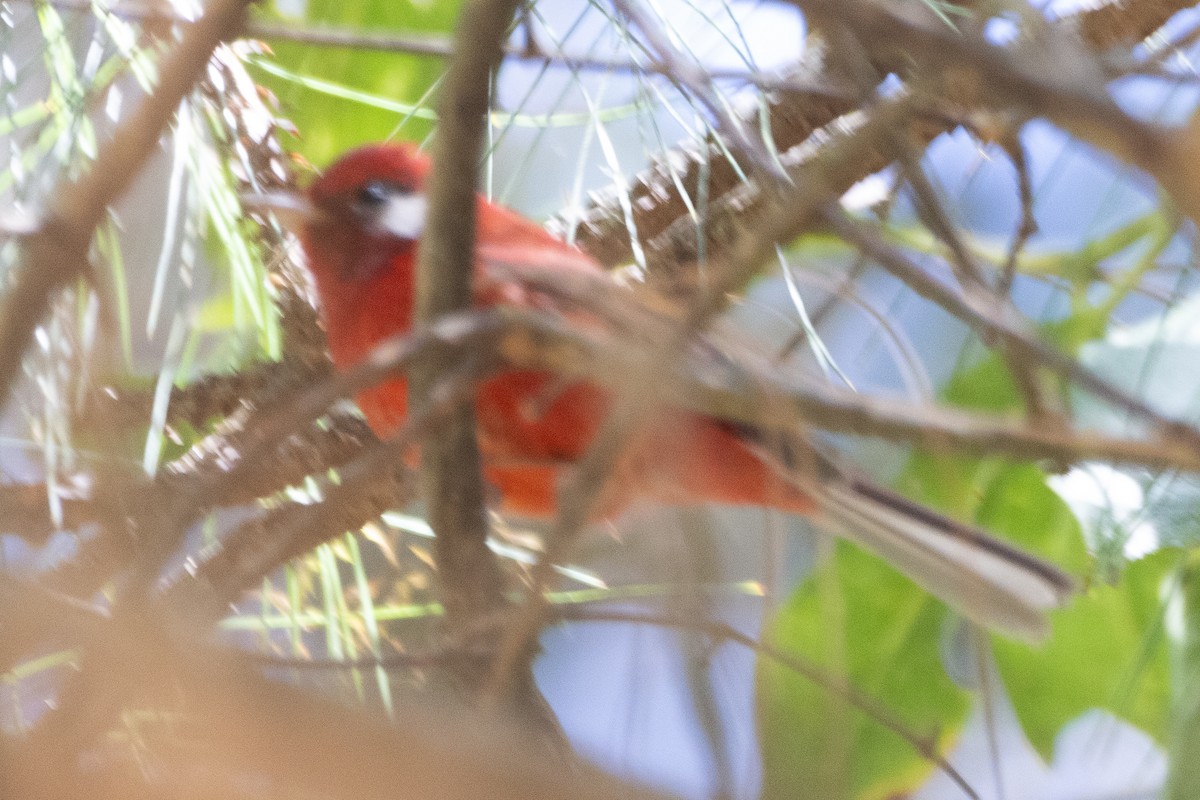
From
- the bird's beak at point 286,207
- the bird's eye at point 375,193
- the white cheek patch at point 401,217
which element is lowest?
the bird's beak at point 286,207

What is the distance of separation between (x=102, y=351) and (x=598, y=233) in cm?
79

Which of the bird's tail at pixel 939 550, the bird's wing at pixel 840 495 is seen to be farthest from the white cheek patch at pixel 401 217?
the bird's tail at pixel 939 550

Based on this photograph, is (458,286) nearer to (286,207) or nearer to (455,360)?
(455,360)

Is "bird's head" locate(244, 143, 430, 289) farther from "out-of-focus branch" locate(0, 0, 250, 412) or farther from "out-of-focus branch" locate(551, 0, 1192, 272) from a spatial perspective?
"out-of-focus branch" locate(0, 0, 250, 412)

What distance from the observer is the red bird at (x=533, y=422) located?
101 cm

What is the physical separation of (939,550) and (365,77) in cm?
96

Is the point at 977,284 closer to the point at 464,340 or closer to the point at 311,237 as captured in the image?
the point at 464,340

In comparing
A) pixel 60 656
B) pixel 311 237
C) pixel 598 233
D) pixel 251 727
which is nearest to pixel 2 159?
pixel 311 237

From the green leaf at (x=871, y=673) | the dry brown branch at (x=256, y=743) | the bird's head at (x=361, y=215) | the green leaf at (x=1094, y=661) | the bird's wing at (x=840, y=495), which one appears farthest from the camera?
the bird's head at (x=361, y=215)

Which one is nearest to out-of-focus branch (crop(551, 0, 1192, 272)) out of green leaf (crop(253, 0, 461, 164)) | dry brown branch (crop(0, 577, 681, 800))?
green leaf (crop(253, 0, 461, 164))

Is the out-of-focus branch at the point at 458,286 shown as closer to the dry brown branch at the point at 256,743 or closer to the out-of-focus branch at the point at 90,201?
the out-of-focus branch at the point at 90,201

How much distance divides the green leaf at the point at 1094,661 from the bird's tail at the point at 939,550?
125 millimetres

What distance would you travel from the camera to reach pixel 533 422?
94 centimetres

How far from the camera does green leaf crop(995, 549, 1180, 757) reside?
1185 mm
